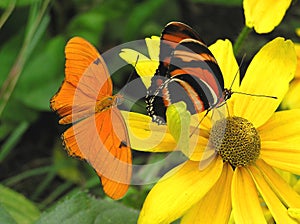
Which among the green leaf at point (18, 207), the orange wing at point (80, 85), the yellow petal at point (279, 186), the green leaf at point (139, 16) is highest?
the orange wing at point (80, 85)

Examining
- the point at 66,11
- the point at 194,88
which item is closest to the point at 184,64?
the point at 194,88

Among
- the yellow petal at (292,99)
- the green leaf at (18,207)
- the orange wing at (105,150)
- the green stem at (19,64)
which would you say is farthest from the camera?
the green stem at (19,64)

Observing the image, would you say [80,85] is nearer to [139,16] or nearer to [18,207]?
[18,207]

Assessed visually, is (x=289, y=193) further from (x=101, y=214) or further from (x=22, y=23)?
(x=22, y=23)

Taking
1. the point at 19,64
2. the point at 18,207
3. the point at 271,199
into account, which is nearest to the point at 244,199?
the point at 271,199

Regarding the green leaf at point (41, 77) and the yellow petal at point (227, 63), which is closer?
the yellow petal at point (227, 63)

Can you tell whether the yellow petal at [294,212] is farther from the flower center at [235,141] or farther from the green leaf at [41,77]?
the green leaf at [41,77]

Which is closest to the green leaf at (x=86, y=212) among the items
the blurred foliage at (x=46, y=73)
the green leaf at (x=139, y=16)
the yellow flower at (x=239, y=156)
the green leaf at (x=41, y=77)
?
the yellow flower at (x=239, y=156)
